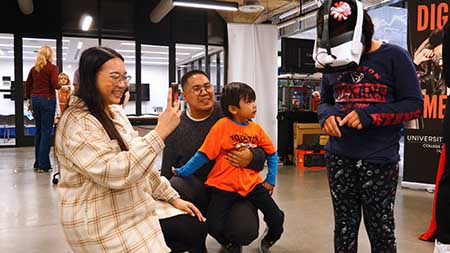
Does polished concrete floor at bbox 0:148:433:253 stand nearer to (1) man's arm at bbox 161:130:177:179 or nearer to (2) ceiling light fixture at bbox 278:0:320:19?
(1) man's arm at bbox 161:130:177:179

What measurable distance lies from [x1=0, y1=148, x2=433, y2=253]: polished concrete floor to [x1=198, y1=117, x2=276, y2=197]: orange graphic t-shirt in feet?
1.98

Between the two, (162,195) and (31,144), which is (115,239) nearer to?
(162,195)

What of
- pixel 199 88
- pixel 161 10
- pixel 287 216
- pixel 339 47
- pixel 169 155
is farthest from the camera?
pixel 161 10

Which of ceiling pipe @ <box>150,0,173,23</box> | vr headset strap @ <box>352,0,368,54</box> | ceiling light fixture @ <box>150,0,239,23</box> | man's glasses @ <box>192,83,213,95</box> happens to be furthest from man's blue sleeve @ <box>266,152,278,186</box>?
ceiling pipe @ <box>150,0,173,23</box>

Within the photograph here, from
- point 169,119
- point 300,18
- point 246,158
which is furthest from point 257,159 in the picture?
point 300,18

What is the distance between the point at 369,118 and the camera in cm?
140

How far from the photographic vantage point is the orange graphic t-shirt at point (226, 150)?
2.02 meters

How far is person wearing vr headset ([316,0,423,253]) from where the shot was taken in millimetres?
1408

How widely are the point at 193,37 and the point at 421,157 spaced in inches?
232

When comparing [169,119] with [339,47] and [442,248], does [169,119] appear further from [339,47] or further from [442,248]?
[442,248]

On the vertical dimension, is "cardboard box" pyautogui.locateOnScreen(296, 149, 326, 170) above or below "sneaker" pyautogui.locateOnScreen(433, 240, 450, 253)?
below

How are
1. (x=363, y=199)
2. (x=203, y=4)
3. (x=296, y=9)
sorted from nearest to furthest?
(x=363, y=199), (x=203, y=4), (x=296, y=9)

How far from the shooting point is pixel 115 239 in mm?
1220

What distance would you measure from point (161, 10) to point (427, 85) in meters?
5.12
